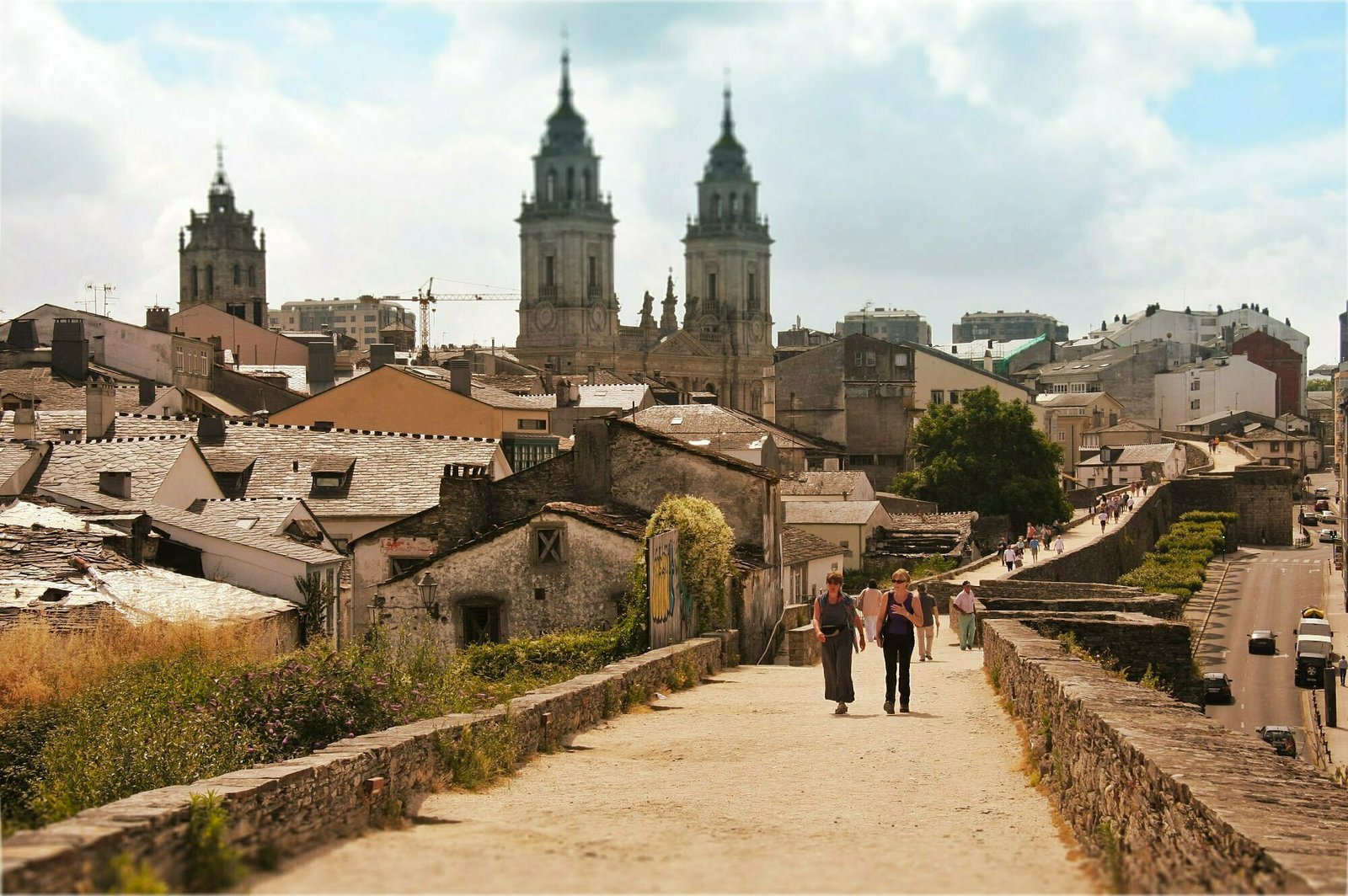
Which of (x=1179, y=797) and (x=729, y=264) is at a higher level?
(x=729, y=264)

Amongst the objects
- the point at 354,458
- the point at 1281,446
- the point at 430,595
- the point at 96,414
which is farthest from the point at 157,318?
the point at 1281,446

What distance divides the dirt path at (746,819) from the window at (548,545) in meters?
7.72

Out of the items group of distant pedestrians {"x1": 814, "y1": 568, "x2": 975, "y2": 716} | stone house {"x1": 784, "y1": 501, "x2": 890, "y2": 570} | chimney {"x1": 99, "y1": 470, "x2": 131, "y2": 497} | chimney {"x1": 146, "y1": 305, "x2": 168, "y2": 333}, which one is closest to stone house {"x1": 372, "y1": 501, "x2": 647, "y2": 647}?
chimney {"x1": 99, "y1": 470, "x2": 131, "y2": 497}

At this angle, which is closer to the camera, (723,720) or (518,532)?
(723,720)

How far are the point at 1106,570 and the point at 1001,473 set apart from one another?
17.5 m

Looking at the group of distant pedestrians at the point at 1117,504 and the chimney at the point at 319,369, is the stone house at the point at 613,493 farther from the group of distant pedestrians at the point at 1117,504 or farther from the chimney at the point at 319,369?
the group of distant pedestrians at the point at 1117,504

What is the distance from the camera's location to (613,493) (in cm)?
2441

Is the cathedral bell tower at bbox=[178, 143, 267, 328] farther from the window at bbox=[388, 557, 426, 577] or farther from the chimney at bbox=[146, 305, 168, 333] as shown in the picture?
the window at bbox=[388, 557, 426, 577]

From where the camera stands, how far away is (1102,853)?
737cm

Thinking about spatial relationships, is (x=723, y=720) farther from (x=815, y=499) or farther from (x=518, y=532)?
(x=815, y=499)

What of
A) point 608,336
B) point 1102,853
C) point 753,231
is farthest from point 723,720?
point 753,231

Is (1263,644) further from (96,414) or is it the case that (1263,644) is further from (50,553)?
(50,553)

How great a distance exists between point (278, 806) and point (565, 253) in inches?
6036

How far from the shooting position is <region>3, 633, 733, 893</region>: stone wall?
17.7ft
